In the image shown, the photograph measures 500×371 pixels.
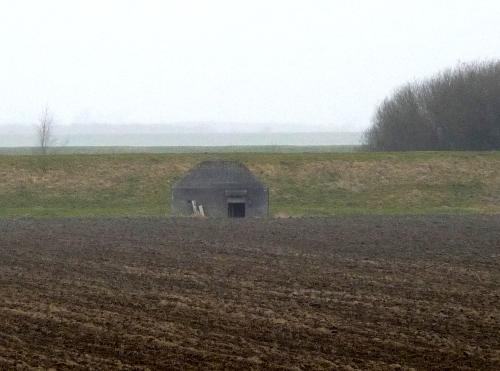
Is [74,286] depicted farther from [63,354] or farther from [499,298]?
[499,298]

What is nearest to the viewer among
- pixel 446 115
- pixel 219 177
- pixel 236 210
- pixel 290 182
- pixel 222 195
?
pixel 222 195

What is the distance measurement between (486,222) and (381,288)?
21.6 m

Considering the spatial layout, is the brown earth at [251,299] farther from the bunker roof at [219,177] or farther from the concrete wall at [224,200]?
the bunker roof at [219,177]

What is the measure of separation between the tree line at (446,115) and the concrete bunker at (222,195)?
31.9 m

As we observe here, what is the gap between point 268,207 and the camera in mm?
50344

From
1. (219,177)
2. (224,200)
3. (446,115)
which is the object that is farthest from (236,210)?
(446,115)

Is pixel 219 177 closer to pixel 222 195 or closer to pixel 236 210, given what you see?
pixel 222 195

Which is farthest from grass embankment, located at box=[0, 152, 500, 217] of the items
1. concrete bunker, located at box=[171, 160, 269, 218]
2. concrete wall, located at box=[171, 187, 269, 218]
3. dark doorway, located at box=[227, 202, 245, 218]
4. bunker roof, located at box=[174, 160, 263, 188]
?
bunker roof, located at box=[174, 160, 263, 188]

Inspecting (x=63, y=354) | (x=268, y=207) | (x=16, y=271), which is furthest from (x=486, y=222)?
(x=63, y=354)

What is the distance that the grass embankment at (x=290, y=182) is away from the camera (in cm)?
5300

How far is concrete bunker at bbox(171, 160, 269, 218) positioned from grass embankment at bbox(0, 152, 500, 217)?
76.6 inches

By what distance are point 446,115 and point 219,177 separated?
1368 inches

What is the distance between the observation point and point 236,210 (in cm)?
5019

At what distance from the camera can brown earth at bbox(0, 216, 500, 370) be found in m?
16.7
